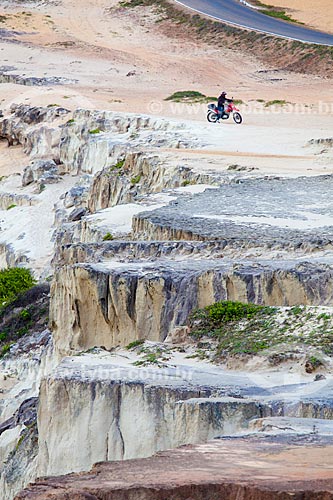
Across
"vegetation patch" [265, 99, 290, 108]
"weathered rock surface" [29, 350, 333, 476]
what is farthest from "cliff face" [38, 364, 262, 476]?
"vegetation patch" [265, 99, 290, 108]

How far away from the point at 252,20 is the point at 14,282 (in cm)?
3385

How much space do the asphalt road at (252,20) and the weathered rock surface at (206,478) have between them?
47933 mm

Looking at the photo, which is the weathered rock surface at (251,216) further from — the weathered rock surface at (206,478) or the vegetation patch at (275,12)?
the vegetation patch at (275,12)

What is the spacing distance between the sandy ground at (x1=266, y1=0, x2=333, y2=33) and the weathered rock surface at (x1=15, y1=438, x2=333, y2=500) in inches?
2035

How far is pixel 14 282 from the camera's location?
99.7 ft

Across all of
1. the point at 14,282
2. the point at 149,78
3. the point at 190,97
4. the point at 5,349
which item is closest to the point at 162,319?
the point at 5,349

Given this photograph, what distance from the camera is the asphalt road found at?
57.2 m

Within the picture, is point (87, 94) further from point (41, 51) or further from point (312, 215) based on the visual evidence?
point (312, 215)

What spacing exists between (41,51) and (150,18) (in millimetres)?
7050

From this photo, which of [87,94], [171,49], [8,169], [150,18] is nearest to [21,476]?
[8,169]

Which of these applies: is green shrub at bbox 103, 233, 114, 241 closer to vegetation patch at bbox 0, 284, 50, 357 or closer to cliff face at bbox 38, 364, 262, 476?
vegetation patch at bbox 0, 284, 50, 357

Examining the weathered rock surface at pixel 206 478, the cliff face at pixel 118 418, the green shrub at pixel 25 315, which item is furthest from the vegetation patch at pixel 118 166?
the weathered rock surface at pixel 206 478

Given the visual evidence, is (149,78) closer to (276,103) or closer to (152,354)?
(276,103)

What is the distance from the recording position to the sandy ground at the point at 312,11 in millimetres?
60406
